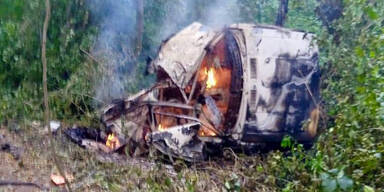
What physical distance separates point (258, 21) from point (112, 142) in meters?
5.04

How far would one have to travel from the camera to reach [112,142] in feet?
24.6

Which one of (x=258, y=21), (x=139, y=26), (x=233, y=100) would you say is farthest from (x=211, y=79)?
(x=258, y=21)

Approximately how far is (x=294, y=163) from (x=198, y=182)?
1.02 meters

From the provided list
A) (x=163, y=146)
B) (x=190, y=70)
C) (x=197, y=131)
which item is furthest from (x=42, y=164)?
(x=190, y=70)

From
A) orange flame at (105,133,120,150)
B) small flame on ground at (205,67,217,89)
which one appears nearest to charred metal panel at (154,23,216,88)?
small flame on ground at (205,67,217,89)

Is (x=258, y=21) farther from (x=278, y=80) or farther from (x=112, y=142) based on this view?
(x=112, y=142)

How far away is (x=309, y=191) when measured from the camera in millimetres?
4301

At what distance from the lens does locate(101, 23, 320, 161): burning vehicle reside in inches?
271

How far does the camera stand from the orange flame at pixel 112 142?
24.1ft

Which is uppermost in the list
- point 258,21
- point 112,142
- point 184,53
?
point 258,21

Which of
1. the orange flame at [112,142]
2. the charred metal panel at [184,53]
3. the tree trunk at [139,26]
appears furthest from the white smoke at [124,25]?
the charred metal panel at [184,53]

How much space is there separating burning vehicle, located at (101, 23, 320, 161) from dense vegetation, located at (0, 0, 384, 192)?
358mm

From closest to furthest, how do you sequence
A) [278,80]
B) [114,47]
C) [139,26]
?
1. [278,80]
2. [114,47]
3. [139,26]

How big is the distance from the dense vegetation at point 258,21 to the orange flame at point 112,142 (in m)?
0.61
